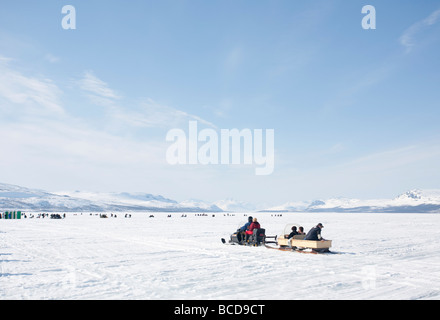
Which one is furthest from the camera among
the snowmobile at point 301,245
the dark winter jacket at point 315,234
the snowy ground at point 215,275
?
the dark winter jacket at point 315,234

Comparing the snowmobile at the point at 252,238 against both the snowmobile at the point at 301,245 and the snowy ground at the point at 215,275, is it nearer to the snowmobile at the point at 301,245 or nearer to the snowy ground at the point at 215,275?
the snowmobile at the point at 301,245

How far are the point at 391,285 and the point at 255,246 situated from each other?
10363 mm

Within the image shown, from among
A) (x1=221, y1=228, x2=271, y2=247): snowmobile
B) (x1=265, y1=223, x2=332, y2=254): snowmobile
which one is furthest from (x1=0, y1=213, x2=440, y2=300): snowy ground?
(x1=221, y1=228, x2=271, y2=247): snowmobile

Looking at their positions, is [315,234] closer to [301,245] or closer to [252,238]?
[301,245]

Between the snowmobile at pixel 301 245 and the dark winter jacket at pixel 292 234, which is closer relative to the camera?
the snowmobile at pixel 301 245

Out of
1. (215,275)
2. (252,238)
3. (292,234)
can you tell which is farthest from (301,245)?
(215,275)

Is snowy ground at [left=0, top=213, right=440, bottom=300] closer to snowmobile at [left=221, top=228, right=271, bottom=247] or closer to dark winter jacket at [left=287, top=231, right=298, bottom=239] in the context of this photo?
dark winter jacket at [left=287, top=231, right=298, bottom=239]

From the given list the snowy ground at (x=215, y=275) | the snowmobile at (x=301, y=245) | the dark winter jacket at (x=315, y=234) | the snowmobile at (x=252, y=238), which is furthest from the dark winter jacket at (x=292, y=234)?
the snowy ground at (x=215, y=275)

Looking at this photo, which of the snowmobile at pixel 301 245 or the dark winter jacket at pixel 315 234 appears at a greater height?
the dark winter jacket at pixel 315 234

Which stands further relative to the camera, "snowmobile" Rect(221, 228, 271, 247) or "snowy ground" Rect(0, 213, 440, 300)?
"snowmobile" Rect(221, 228, 271, 247)

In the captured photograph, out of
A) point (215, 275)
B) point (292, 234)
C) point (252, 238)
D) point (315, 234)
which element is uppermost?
point (315, 234)
